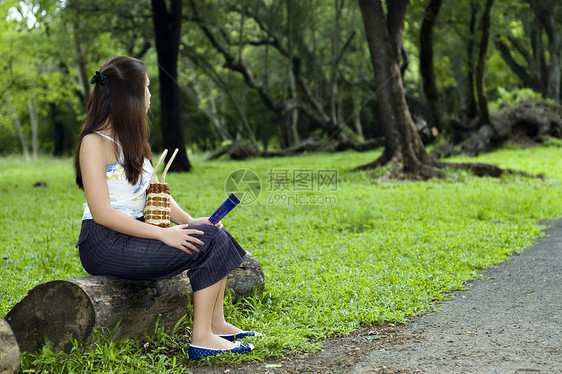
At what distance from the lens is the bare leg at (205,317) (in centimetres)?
353

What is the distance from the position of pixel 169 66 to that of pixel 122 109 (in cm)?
1280

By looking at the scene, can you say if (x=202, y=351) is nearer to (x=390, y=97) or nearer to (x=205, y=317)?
(x=205, y=317)

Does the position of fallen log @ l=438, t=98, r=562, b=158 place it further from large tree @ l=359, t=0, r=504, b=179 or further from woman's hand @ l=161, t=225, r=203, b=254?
woman's hand @ l=161, t=225, r=203, b=254

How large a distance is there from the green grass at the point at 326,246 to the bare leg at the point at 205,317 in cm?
10

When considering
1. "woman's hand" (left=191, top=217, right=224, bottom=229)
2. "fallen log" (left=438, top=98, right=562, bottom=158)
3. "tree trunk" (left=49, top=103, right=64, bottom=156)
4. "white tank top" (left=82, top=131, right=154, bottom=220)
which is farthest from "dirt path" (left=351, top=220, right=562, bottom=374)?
"tree trunk" (left=49, top=103, right=64, bottom=156)

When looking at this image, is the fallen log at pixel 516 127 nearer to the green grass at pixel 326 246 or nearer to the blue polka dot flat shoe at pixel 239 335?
the green grass at pixel 326 246

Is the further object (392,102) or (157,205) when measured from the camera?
(392,102)

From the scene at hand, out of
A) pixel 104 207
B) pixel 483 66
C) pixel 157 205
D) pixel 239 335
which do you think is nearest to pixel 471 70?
pixel 483 66

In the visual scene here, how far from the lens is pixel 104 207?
334 centimetres

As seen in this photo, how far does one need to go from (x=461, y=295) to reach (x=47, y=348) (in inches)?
124

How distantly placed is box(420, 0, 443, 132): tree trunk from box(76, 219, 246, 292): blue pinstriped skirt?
15.1m

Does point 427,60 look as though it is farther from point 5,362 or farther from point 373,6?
point 5,362

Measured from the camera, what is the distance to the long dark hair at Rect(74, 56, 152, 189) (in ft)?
11.4

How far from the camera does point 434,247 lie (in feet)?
20.8
